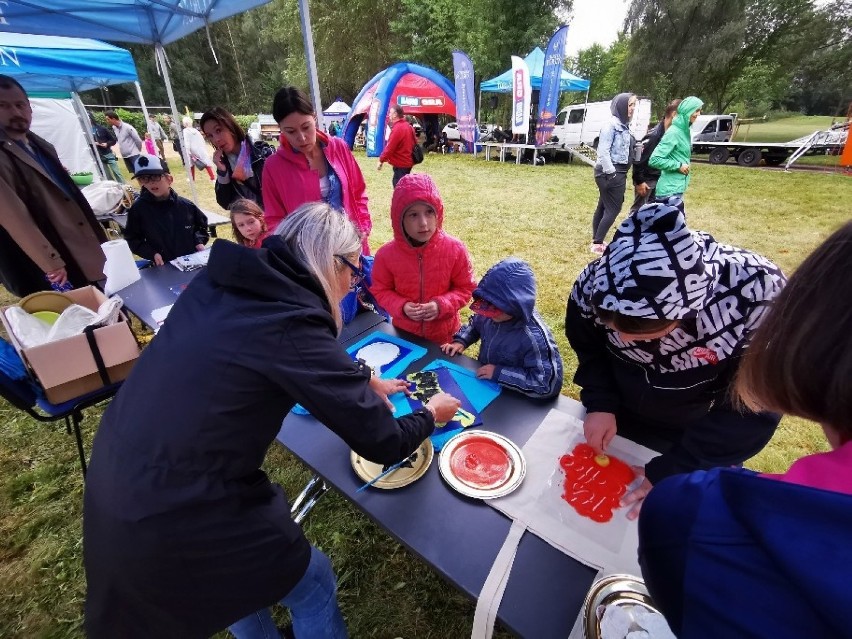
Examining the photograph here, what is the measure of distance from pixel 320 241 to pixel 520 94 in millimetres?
13659

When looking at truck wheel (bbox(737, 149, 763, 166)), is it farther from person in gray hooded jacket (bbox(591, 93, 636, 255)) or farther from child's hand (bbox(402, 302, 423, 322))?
child's hand (bbox(402, 302, 423, 322))

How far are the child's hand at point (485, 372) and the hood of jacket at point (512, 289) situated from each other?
25 centimetres

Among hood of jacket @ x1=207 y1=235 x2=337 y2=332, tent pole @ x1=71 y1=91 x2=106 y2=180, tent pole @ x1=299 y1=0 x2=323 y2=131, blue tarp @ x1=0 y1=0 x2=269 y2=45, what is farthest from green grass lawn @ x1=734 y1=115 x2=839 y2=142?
tent pole @ x1=71 y1=91 x2=106 y2=180

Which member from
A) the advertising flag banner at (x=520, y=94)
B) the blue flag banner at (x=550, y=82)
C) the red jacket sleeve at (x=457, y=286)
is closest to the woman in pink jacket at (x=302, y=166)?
the red jacket sleeve at (x=457, y=286)

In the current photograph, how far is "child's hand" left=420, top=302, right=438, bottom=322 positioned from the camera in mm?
2051

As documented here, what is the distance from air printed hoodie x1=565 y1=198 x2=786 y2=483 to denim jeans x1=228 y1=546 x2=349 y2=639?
105 centimetres

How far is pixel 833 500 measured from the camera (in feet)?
1.25

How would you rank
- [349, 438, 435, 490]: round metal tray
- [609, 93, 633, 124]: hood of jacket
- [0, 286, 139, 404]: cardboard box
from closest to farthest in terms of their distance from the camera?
[349, 438, 435, 490]: round metal tray
[0, 286, 139, 404]: cardboard box
[609, 93, 633, 124]: hood of jacket

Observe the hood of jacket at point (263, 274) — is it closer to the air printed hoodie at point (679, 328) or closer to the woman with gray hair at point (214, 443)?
the woman with gray hair at point (214, 443)

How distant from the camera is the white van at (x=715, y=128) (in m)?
14.3

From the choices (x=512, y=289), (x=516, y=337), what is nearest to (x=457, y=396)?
(x=516, y=337)

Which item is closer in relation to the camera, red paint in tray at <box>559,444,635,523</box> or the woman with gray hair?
the woman with gray hair

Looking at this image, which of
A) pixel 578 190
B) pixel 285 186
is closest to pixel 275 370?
pixel 285 186

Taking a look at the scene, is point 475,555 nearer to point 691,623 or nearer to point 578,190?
point 691,623
